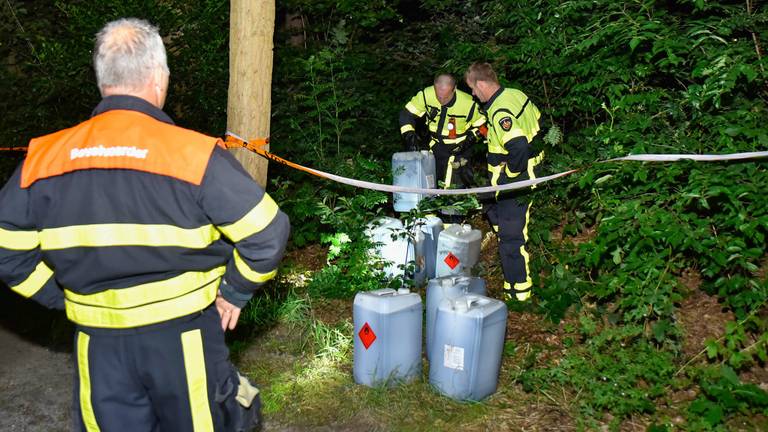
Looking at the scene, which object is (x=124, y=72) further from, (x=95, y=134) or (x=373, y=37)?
(x=373, y=37)

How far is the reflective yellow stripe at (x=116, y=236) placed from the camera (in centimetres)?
236

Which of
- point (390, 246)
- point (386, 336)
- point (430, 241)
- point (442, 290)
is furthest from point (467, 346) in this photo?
point (430, 241)

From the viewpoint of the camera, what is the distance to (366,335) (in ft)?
14.6

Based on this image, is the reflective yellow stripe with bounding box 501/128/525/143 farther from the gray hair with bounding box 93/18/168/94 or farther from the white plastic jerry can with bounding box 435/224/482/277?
the gray hair with bounding box 93/18/168/94

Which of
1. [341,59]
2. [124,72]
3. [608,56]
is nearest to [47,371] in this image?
[124,72]

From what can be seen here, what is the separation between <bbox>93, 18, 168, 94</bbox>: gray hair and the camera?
7.84 feet

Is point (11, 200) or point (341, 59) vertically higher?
point (341, 59)

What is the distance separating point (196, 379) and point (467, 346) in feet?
7.06

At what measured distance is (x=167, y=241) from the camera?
2.39 m

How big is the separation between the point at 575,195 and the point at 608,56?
132 centimetres

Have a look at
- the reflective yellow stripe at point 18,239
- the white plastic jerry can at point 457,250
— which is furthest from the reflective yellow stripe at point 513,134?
the reflective yellow stripe at point 18,239

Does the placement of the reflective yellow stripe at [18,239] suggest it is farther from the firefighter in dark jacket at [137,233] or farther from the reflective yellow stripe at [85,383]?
the reflective yellow stripe at [85,383]

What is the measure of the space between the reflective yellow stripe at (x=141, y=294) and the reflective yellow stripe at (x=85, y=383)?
0.16 metres

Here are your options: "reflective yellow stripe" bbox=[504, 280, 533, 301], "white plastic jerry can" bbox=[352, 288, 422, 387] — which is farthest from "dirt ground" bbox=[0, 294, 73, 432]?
"reflective yellow stripe" bbox=[504, 280, 533, 301]
